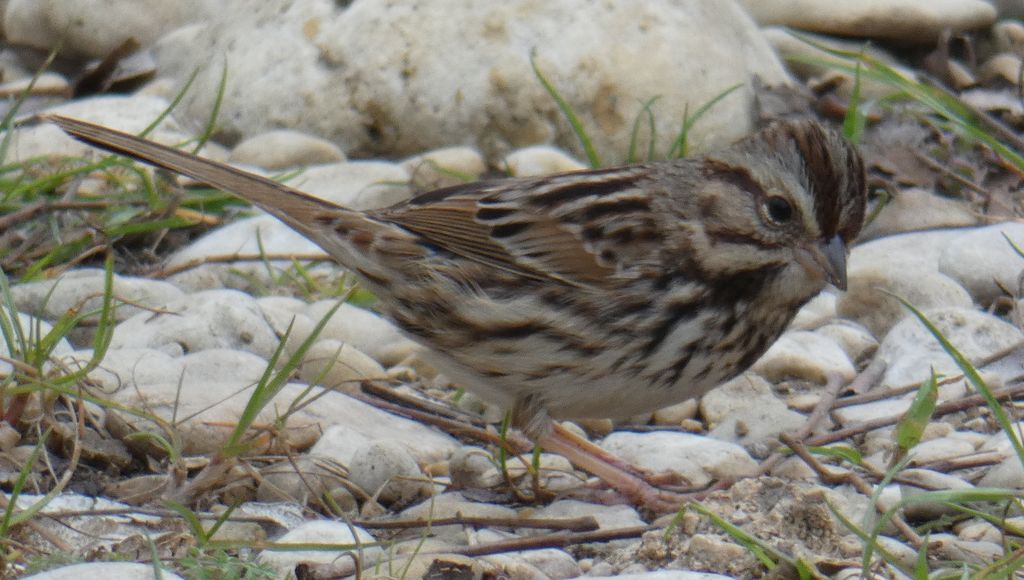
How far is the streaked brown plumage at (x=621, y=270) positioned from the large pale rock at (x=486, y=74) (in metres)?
1.91

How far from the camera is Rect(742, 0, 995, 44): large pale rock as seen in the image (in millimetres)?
7441

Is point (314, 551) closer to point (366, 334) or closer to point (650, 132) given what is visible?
point (366, 334)

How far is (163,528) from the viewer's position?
11.0 feet

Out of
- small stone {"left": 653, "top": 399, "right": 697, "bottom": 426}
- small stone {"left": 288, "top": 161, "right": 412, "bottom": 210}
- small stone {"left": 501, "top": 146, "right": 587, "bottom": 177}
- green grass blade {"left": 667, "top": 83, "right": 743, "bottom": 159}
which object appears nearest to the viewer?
small stone {"left": 653, "top": 399, "right": 697, "bottom": 426}

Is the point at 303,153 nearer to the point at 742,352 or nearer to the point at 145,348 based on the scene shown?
the point at 145,348

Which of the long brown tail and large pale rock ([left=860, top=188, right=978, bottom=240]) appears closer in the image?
the long brown tail

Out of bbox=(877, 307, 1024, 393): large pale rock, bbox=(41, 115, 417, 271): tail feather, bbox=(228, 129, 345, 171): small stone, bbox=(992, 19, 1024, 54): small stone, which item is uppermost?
bbox=(41, 115, 417, 271): tail feather

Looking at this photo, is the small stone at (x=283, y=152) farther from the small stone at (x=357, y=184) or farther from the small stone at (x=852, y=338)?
the small stone at (x=852, y=338)

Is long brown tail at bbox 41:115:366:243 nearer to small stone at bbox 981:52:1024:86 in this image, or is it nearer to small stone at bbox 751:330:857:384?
small stone at bbox 751:330:857:384

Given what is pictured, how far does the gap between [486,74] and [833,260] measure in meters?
2.69

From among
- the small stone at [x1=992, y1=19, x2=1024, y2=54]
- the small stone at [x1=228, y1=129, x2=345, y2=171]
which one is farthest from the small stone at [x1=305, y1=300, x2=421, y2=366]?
the small stone at [x1=992, y1=19, x2=1024, y2=54]

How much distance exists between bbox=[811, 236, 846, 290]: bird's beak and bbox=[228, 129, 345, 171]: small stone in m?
2.75

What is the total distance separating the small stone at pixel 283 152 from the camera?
6.22 metres

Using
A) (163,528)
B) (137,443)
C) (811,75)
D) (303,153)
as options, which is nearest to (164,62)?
(303,153)
